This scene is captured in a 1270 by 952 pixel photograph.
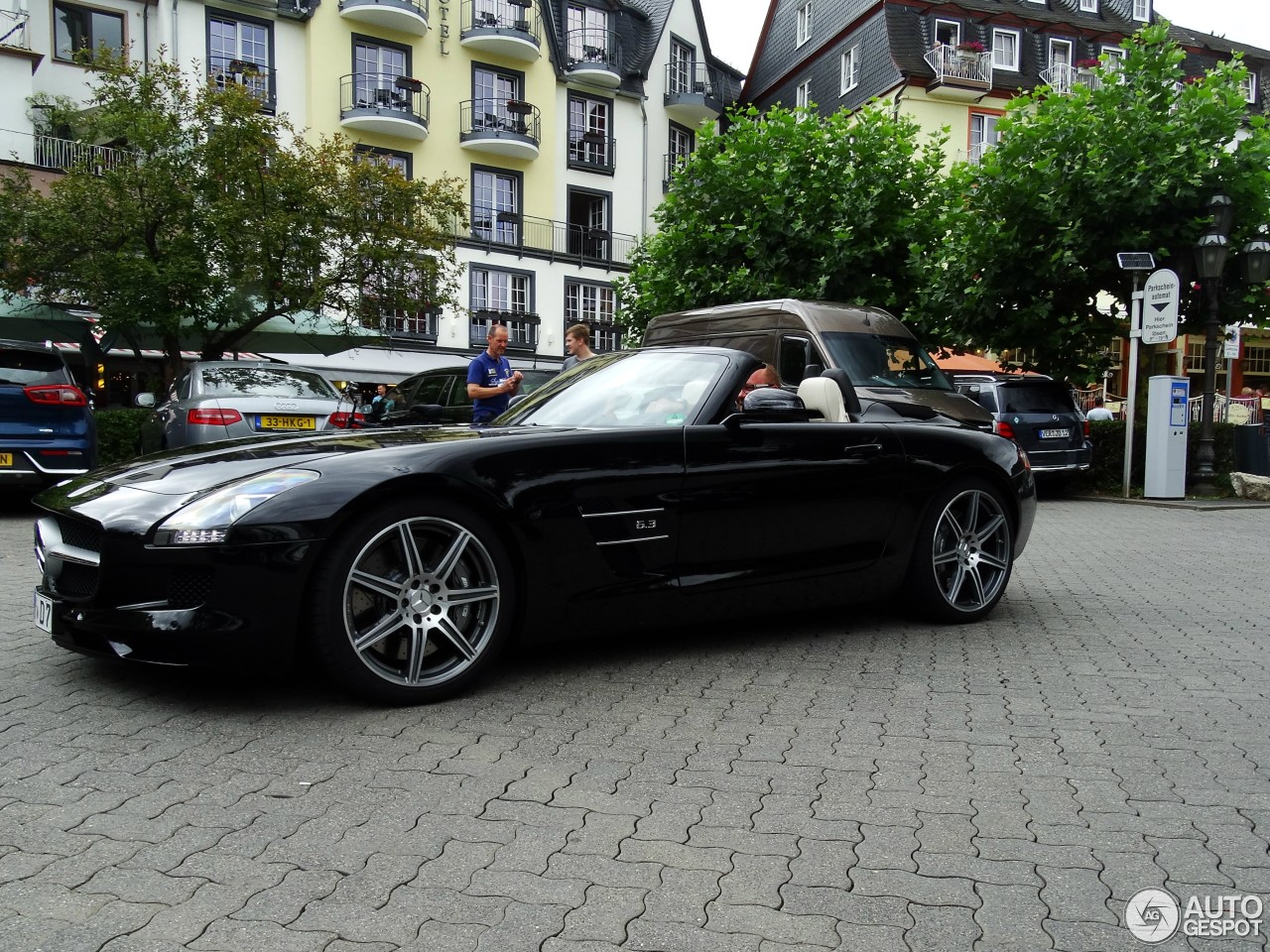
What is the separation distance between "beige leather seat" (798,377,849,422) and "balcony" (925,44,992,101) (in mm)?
32410

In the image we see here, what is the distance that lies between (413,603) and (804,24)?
43.0 metres

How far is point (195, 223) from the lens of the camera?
1603cm

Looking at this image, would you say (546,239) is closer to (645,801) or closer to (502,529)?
(502,529)

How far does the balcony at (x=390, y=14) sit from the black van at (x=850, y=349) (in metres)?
21.0

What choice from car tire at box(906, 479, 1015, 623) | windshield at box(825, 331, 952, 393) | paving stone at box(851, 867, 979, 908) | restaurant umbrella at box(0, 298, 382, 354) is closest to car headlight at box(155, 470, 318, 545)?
paving stone at box(851, 867, 979, 908)

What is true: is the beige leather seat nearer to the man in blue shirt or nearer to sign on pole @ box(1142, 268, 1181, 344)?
the man in blue shirt

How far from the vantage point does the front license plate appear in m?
4.12

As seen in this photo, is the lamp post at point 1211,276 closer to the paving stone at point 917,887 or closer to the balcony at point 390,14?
the paving stone at point 917,887

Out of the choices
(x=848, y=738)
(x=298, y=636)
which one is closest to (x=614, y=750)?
(x=848, y=738)

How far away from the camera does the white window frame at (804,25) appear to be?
139 feet

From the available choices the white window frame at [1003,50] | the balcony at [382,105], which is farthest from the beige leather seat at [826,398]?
the white window frame at [1003,50]

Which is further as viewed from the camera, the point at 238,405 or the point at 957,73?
the point at 957,73

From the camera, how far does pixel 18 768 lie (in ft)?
11.1

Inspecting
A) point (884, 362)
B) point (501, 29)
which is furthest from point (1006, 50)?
point (884, 362)
